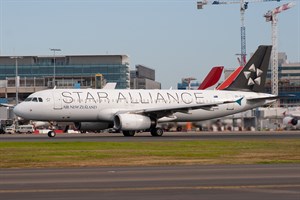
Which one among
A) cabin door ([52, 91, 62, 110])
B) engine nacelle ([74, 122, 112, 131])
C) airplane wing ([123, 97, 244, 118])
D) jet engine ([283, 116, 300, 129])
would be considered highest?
cabin door ([52, 91, 62, 110])

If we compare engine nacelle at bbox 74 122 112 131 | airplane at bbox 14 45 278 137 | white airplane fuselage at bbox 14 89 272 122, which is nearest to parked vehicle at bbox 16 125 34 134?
engine nacelle at bbox 74 122 112 131

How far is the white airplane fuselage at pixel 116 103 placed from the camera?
59.8 metres

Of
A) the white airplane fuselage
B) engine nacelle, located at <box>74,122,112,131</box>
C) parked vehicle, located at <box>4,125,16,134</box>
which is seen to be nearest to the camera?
the white airplane fuselage

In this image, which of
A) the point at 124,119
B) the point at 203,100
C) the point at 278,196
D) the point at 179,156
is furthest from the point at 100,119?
the point at 278,196

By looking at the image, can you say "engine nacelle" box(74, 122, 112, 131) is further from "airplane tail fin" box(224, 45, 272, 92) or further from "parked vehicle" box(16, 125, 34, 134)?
"parked vehicle" box(16, 125, 34, 134)

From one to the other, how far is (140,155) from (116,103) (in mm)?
26677

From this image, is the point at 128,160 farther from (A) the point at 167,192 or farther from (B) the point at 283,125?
(B) the point at 283,125

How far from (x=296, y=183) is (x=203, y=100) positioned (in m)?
45.2

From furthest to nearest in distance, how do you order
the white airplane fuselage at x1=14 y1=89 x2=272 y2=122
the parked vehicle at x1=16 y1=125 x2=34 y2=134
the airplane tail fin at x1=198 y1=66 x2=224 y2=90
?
the parked vehicle at x1=16 y1=125 x2=34 y2=134
the airplane tail fin at x1=198 y1=66 x2=224 y2=90
the white airplane fuselage at x1=14 y1=89 x2=272 y2=122

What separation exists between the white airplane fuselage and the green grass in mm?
15931

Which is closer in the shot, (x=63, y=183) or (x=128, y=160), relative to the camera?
(x=63, y=183)

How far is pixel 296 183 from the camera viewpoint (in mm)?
20922

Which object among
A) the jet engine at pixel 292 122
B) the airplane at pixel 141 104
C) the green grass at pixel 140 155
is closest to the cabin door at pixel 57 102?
the airplane at pixel 141 104

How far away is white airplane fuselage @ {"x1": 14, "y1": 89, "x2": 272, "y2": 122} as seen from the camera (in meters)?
59.8
